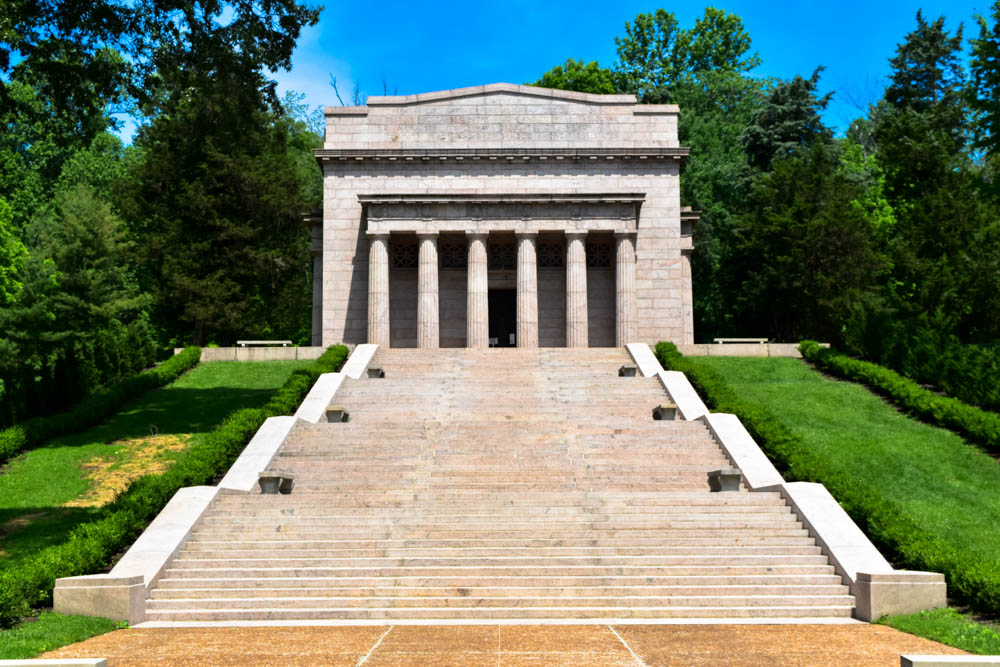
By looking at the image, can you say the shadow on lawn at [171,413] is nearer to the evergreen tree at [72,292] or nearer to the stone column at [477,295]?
the stone column at [477,295]

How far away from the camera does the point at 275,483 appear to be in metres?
18.7

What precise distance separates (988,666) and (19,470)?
22.0 metres

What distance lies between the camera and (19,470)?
22812 mm

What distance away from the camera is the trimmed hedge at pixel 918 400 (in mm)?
23703

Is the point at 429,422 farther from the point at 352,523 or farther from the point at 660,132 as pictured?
the point at 660,132

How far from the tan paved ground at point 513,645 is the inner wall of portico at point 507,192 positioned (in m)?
28.7

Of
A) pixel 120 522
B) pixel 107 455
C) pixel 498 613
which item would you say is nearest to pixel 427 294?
pixel 107 455

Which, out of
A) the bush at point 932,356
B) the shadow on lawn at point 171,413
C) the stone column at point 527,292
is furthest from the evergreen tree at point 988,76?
the shadow on lawn at point 171,413

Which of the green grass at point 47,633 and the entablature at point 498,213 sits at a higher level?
the entablature at point 498,213

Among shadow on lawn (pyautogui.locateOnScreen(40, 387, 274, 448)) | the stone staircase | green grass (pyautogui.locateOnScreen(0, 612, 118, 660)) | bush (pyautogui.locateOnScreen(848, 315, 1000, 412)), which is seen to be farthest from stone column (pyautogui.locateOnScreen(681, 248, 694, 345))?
green grass (pyautogui.locateOnScreen(0, 612, 118, 660))

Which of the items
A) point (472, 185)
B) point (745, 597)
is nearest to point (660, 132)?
point (472, 185)

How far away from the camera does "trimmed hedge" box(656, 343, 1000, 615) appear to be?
45.5 feet

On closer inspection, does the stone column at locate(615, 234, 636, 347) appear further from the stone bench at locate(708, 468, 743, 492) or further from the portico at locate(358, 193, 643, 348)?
the stone bench at locate(708, 468, 743, 492)

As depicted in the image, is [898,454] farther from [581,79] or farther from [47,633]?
[581,79]
